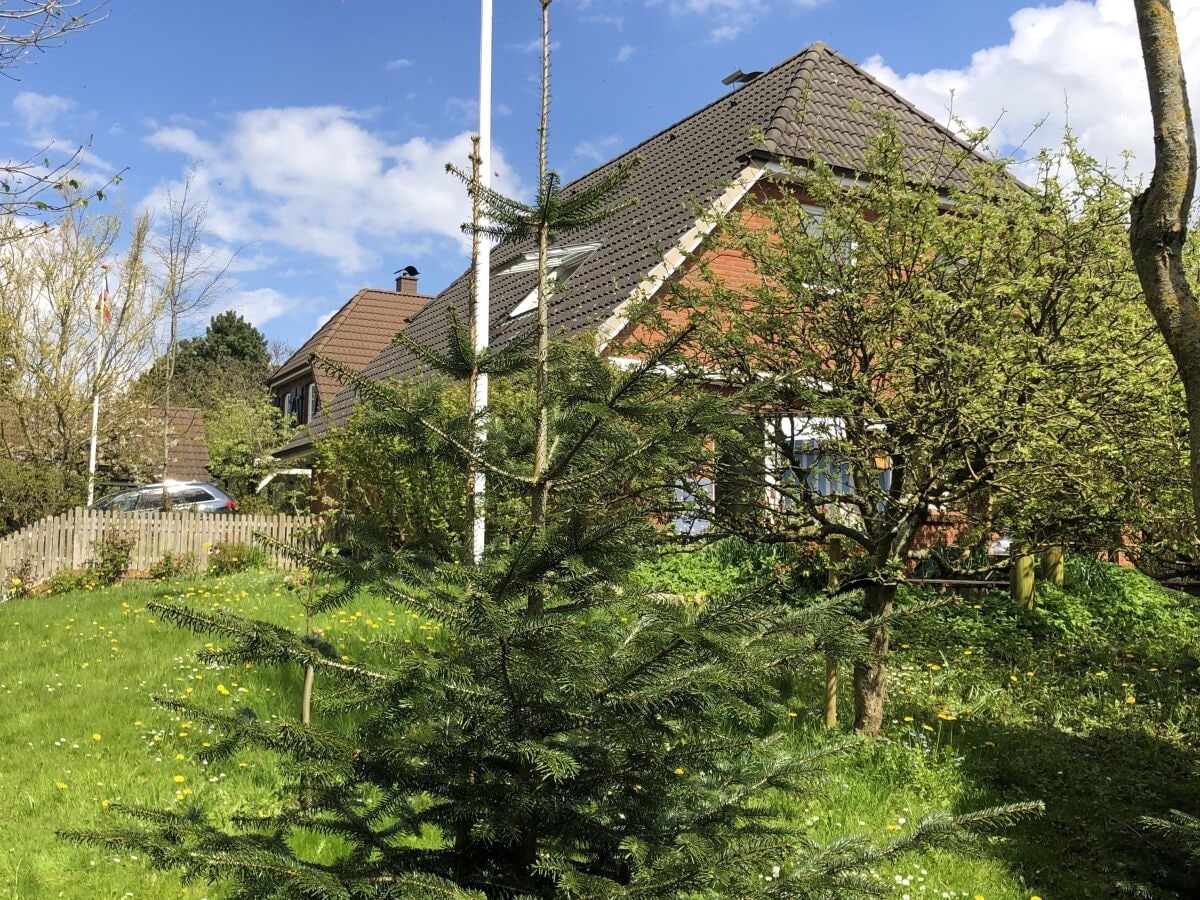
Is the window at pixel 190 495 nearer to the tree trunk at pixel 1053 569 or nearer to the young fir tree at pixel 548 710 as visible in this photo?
the tree trunk at pixel 1053 569

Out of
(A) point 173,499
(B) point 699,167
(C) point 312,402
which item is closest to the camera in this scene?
(B) point 699,167

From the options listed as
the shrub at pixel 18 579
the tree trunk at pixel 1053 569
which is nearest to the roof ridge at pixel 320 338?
the shrub at pixel 18 579

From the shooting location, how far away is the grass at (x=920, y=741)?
487cm

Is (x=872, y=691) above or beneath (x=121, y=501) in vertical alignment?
beneath

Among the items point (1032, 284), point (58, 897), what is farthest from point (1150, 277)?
point (58, 897)

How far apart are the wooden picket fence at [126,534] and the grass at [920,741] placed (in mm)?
4406

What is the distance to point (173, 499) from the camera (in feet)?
65.9

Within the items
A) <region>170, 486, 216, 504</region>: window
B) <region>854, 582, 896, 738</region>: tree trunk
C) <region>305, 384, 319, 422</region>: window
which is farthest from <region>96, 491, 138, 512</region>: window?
<region>854, 582, 896, 738</region>: tree trunk

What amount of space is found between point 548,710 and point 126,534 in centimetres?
1406

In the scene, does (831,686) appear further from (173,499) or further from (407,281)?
(407,281)

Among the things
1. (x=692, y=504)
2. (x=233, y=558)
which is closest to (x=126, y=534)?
(x=233, y=558)

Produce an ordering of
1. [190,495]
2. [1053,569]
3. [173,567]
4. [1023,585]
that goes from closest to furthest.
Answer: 1. [1023,585]
2. [1053,569]
3. [173,567]
4. [190,495]

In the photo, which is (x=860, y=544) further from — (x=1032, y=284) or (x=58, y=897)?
(x=58, y=897)

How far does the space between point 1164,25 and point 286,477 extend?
27.2 meters
